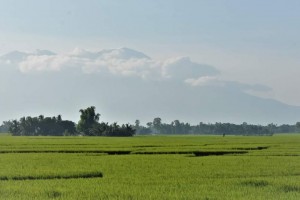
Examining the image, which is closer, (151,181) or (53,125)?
(151,181)

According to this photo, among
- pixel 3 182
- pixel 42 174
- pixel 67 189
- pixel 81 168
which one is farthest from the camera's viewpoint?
pixel 81 168

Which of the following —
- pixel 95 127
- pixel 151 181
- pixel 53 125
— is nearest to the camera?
pixel 151 181

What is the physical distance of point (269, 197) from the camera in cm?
1295

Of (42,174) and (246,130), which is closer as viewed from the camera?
(42,174)

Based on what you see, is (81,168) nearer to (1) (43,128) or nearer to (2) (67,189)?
(2) (67,189)

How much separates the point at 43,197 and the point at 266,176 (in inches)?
327

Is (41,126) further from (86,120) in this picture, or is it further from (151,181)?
(151,181)

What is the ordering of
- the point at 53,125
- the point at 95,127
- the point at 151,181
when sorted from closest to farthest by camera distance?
the point at 151,181 → the point at 95,127 → the point at 53,125

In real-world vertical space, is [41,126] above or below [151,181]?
above

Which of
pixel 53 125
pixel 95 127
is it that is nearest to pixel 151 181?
pixel 95 127

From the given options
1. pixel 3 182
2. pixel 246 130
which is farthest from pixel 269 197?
pixel 246 130

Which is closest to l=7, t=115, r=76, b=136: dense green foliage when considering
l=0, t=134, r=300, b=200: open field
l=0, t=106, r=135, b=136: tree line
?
l=0, t=106, r=135, b=136: tree line

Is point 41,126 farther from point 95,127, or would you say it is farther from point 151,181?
point 151,181

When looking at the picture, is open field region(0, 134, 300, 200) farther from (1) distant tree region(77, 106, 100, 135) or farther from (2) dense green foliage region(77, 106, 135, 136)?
(1) distant tree region(77, 106, 100, 135)
